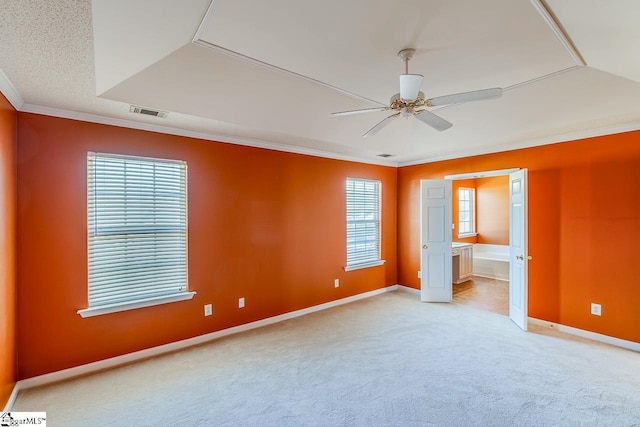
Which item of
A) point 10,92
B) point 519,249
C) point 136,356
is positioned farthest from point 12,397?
point 519,249

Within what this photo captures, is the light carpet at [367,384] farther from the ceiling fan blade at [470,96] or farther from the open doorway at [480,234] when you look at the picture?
the open doorway at [480,234]

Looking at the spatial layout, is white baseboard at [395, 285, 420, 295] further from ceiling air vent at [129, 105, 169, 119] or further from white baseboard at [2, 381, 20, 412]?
white baseboard at [2, 381, 20, 412]

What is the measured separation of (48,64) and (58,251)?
64.4 inches

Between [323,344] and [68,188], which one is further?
[323,344]

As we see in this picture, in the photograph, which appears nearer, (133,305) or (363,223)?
(133,305)

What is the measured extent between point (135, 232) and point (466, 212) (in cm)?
720

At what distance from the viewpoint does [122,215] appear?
2.98 m

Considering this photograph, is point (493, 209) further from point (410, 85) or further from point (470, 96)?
point (410, 85)

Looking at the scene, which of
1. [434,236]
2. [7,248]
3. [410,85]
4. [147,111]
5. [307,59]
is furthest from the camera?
[434,236]

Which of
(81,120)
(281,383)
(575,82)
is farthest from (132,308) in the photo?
(575,82)

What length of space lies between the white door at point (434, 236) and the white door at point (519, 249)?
3.35ft

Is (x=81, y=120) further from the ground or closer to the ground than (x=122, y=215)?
further from the ground

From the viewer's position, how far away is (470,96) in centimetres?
190

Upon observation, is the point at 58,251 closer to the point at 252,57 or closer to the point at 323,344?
the point at 252,57
